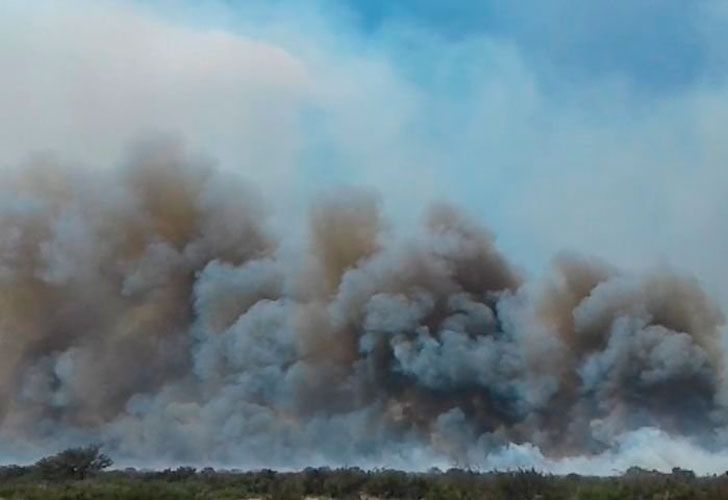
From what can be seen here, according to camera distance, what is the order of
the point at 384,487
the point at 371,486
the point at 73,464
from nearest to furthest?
1. the point at 384,487
2. the point at 371,486
3. the point at 73,464

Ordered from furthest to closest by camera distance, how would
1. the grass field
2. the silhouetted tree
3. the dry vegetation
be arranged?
the silhouetted tree < the dry vegetation < the grass field

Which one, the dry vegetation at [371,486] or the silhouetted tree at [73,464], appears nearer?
the dry vegetation at [371,486]

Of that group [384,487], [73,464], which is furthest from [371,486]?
[73,464]

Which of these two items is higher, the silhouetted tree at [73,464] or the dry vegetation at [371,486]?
the silhouetted tree at [73,464]

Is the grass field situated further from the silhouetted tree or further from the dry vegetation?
the silhouetted tree

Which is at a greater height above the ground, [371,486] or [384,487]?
[371,486]

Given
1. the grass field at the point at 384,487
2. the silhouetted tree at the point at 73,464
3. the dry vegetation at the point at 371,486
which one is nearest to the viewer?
the grass field at the point at 384,487

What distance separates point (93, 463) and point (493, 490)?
19163 millimetres

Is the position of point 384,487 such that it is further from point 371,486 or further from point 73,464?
point 73,464

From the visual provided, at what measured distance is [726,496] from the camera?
79.6 feet

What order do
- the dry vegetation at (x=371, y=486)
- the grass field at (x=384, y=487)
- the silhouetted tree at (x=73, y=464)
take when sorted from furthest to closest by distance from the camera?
the silhouetted tree at (x=73, y=464), the dry vegetation at (x=371, y=486), the grass field at (x=384, y=487)

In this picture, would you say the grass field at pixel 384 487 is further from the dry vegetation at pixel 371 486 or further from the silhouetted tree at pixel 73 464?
the silhouetted tree at pixel 73 464

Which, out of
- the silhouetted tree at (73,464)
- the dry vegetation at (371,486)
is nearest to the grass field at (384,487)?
the dry vegetation at (371,486)

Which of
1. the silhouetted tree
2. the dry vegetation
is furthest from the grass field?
the silhouetted tree
